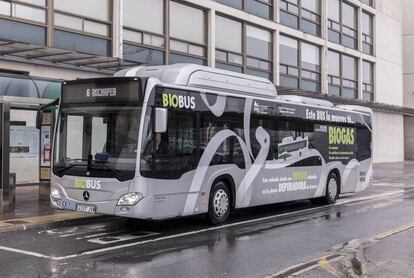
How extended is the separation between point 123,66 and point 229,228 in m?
9.23

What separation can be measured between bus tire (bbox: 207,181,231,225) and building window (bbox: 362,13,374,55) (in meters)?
28.9

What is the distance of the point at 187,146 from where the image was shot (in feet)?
33.5

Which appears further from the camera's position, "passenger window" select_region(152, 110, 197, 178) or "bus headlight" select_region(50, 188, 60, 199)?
"bus headlight" select_region(50, 188, 60, 199)

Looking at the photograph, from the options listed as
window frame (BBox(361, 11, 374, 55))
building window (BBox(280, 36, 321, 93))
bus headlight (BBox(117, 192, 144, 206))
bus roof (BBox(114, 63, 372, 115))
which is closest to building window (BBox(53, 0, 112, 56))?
bus roof (BBox(114, 63, 372, 115))

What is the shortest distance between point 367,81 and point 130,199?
31559 millimetres

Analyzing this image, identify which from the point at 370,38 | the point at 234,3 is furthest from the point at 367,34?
the point at 234,3

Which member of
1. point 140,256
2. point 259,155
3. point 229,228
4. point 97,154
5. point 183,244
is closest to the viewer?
point 140,256

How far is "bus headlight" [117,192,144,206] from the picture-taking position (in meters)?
9.25

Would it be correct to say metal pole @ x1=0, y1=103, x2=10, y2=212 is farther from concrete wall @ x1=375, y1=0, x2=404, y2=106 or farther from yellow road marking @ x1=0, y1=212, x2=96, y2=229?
concrete wall @ x1=375, y1=0, x2=404, y2=106

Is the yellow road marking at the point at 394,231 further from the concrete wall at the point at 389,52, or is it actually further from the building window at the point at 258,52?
the concrete wall at the point at 389,52

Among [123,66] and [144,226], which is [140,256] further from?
[123,66]

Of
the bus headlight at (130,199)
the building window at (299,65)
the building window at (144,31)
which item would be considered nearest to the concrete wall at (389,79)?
the building window at (299,65)

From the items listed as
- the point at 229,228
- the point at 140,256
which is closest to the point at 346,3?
the point at 229,228

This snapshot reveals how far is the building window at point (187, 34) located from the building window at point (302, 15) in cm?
707
